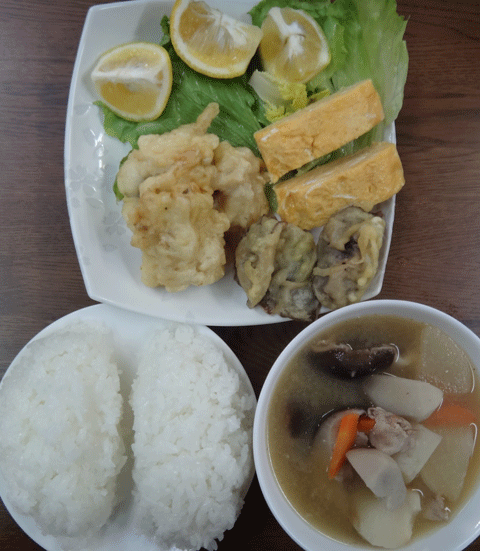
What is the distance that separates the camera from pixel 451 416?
65.4 inches

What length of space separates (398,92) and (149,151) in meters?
1.08

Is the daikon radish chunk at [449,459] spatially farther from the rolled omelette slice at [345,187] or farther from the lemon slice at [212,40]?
the lemon slice at [212,40]

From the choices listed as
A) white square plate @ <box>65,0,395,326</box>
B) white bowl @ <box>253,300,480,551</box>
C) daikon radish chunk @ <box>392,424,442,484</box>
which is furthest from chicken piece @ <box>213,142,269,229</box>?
daikon radish chunk @ <box>392,424,442,484</box>

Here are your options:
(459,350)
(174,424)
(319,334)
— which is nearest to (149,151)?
(319,334)

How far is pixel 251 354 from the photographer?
212cm

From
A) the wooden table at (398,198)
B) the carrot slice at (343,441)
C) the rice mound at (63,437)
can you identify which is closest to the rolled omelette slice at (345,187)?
the wooden table at (398,198)

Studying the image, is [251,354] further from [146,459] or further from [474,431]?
[474,431]

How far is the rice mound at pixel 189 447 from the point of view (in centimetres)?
185

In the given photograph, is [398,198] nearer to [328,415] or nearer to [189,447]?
[328,415]

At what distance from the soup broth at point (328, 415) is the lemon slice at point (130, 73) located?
1.31m

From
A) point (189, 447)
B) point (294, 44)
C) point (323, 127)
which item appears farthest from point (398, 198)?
point (189, 447)

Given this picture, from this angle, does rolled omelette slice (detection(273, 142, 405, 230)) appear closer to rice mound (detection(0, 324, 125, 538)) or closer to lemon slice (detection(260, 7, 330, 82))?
lemon slice (detection(260, 7, 330, 82))

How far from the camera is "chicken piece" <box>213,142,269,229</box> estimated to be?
1939mm

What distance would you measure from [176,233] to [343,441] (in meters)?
1.01
